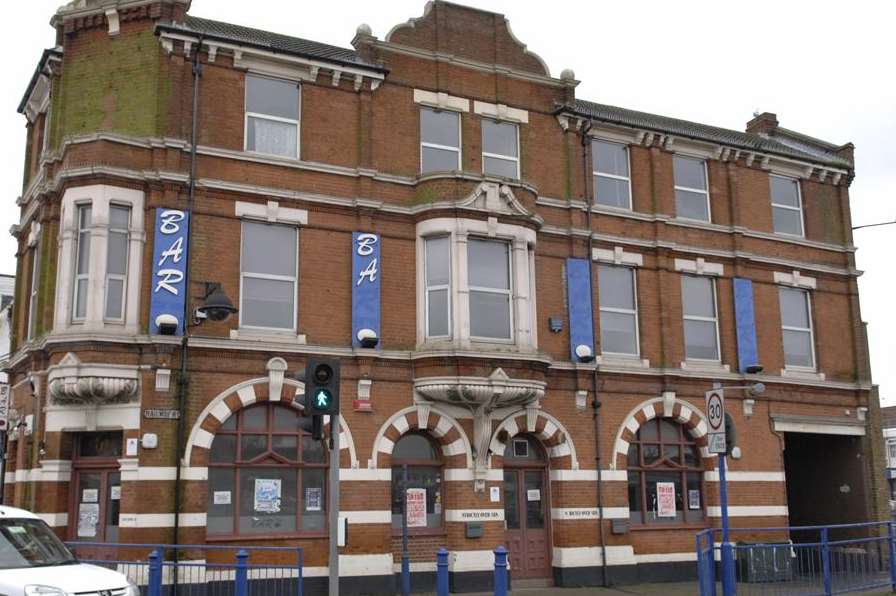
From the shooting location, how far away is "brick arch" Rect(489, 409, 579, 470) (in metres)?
20.1

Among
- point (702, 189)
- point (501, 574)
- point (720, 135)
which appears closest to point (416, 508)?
point (501, 574)

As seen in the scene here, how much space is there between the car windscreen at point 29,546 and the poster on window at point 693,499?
14702 mm

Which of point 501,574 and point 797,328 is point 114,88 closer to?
point 501,574

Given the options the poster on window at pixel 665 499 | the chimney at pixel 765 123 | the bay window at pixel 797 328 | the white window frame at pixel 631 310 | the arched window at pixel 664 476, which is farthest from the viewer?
the chimney at pixel 765 123

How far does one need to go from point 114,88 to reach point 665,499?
49.3ft

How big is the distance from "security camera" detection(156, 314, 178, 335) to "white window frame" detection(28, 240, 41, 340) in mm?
3793

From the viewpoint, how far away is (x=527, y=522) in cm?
2055

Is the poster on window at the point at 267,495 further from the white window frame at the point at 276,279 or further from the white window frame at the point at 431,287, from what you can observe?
the white window frame at the point at 431,287

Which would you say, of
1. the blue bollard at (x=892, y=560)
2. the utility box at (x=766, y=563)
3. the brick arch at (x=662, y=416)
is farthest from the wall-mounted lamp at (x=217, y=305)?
the blue bollard at (x=892, y=560)

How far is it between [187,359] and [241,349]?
1.02 metres

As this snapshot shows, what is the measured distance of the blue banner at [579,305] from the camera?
842 inches

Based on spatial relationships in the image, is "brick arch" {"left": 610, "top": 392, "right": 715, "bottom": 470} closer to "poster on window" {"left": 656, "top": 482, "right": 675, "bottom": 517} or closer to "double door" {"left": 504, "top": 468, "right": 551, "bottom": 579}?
"poster on window" {"left": 656, "top": 482, "right": 675, "bottom": 517}

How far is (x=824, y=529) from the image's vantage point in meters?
16.2

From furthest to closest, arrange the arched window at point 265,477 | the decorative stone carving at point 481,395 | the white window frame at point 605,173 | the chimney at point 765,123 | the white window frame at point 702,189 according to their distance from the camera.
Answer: the chimney at point 765,123 → the white window frame at point 702,189 → the white window frame at point 605,173 → the decorative stone carving at point 481,395 → the arched window at point 265,477
